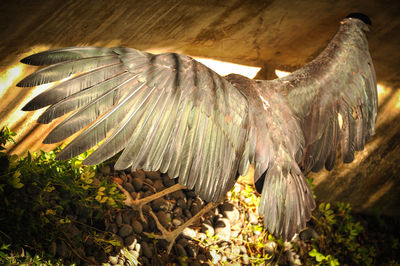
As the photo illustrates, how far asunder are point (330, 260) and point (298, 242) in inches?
9.6

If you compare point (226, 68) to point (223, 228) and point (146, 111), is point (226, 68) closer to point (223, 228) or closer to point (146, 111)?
point (223, 228)

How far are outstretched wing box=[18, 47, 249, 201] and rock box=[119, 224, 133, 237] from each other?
0.77 m

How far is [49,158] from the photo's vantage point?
219 centimetres

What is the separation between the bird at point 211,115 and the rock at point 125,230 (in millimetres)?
766

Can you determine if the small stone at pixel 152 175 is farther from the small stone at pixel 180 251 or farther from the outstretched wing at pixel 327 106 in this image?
the outstretched wing at pixel 327 106

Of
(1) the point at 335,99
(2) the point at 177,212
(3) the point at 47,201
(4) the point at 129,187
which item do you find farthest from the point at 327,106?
(3) the point at 47,201

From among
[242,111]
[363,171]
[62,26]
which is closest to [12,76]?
[62,26]

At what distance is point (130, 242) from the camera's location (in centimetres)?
215

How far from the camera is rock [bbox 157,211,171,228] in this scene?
7.67 ft

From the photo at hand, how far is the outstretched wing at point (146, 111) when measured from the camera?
134 cm

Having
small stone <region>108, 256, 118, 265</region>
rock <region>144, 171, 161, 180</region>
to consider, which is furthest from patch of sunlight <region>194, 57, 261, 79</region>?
small stone <region>108, 256, 118, 265</region>

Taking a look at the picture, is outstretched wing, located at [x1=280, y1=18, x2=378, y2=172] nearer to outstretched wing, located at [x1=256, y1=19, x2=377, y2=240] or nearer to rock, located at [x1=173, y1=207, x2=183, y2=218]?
outstretched wing, located at [x1=256, y1=19, x2=377, y2=240]

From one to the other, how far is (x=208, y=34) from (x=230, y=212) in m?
1.21

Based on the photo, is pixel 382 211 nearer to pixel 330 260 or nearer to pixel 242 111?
pixel 330 260
